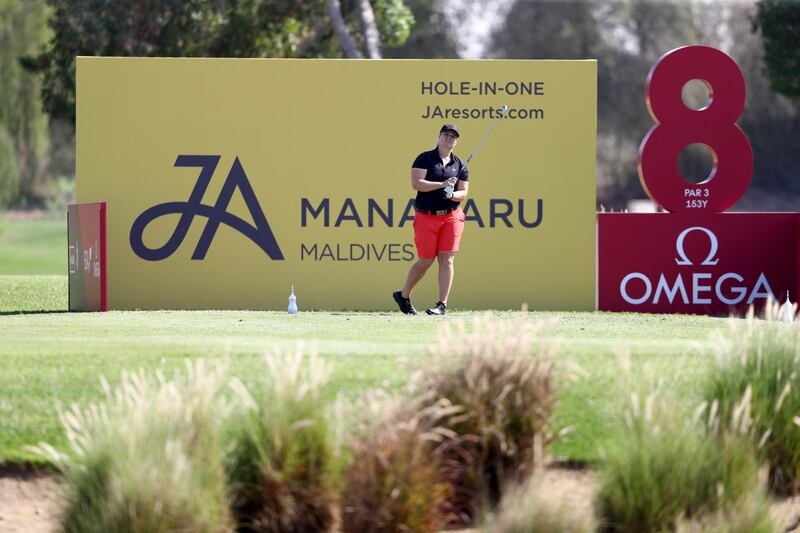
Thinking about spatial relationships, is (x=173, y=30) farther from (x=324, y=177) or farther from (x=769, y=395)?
(x=769, y=395)

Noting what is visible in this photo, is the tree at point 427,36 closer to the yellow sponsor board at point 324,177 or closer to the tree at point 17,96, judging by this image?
the tree at point 17,96

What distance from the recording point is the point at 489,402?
314 inches

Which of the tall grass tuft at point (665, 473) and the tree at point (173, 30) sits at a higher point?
the tree at point (173, 30)

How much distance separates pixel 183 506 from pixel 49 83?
25.7 metres

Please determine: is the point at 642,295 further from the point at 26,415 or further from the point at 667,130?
the point at 26,415

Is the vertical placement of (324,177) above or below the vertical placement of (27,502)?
above

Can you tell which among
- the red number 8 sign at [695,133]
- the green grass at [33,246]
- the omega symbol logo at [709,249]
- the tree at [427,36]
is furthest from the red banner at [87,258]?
the tree at [427,36]

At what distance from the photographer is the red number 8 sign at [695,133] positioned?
16391 millimetres

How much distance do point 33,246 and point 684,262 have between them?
3128 cm

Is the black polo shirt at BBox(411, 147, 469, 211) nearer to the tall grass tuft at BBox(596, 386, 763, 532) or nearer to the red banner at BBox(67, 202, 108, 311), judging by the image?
the red banner at BBox(67, 202, 108, 311)

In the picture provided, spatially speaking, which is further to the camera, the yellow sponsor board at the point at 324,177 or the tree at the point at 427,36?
the tree at the point at 427,36

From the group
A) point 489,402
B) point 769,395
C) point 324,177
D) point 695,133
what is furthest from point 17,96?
point 769,395

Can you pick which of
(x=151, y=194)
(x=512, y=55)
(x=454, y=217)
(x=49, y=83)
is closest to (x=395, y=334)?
(x=454, y=217)

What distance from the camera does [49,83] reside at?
1230 inches
